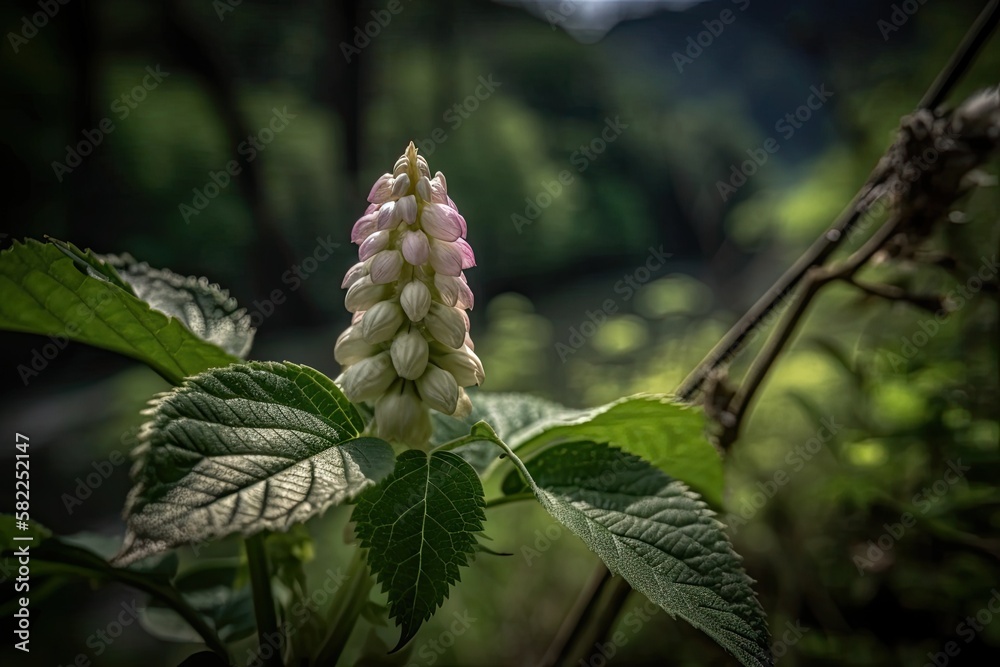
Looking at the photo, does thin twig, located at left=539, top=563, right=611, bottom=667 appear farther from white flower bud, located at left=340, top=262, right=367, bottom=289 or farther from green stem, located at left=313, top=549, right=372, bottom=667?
white flower bud, located at left=340, top=262, right=367, bottom=289

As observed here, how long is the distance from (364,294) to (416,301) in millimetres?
42

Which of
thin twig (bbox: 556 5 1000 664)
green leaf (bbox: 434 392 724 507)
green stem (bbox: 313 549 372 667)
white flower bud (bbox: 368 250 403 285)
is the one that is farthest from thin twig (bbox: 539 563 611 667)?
white flower bud (bbox: 368 250 403 285)

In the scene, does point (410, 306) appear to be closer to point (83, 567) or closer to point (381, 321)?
point (381, 321)

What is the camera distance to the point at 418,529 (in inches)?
12.7

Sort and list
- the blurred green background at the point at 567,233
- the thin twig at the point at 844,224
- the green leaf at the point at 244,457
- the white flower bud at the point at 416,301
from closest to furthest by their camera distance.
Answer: the green leaf at the point at 244,457, the white flower bud at the point at 416,301, the thin twig at the point at 844,224, the blurred green background at the point at 567,233

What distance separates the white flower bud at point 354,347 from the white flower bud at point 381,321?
17 mm

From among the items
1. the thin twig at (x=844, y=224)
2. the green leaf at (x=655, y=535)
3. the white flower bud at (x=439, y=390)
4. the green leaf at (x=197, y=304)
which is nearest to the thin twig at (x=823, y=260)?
the thin twig at (x=844, y=224)

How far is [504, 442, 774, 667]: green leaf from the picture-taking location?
307mm

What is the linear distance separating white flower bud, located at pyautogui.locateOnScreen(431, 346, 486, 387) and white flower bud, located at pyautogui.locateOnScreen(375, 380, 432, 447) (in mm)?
25

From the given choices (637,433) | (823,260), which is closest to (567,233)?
(823,260)

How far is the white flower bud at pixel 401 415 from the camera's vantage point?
378 millimetres

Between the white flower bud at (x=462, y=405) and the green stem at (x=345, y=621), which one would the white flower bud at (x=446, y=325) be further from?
the green stem at (x=345, y=621)

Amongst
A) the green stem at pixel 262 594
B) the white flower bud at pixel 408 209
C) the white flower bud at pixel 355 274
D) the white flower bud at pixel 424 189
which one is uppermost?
the white flower bud at pixel 424 189

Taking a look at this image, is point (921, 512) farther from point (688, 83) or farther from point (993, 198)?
point (688, 83)
